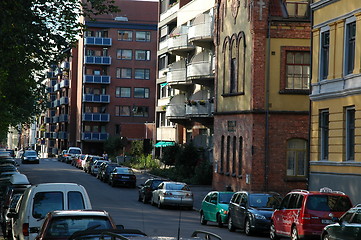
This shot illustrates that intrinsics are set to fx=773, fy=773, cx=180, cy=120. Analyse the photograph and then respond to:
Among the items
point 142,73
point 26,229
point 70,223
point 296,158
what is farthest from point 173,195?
point 142,73

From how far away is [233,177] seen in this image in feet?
149

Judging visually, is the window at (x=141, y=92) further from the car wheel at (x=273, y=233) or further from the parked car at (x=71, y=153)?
the car wheel at (x=273, y=233)

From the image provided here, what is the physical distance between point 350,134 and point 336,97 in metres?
1.78

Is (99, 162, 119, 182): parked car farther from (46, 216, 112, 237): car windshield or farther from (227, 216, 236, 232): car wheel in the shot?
(46, 216, 112, 237): car windshield

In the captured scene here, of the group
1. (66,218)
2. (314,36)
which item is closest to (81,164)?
(314,36)

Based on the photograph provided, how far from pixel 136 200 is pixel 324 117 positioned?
1441 centimetres

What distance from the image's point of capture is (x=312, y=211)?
22.4m

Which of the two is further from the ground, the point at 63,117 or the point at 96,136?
the point at 63,117

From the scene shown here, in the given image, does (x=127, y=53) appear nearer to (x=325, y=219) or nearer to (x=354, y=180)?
(x=354, y=180)

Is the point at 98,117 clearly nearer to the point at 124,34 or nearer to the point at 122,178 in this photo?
the point at 124,34

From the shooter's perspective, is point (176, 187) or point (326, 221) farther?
point (176, 187)

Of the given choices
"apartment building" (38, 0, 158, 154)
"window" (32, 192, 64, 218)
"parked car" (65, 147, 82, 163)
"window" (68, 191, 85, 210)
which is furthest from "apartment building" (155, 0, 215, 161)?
"window" (32, 192, 64, 218)

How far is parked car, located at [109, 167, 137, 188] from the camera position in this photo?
176ft

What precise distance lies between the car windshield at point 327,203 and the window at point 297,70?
2019 cm
